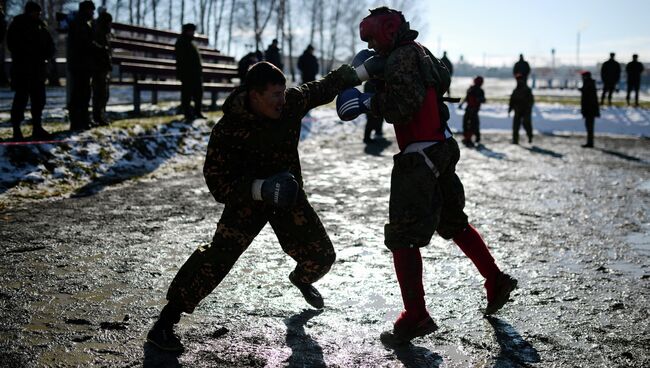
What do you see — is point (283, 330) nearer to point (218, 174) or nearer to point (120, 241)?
point (218, 174)

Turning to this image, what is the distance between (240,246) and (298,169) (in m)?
0.57

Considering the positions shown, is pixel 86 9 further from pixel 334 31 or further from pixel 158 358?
pixel 334 31

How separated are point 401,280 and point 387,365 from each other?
0.54 m

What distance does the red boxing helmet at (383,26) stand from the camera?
333 centimetres

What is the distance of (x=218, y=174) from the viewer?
10.4ft

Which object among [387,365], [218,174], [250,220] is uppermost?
[218,174]

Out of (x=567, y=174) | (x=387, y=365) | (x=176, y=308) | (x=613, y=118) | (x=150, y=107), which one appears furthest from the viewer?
(x=613, y=118)

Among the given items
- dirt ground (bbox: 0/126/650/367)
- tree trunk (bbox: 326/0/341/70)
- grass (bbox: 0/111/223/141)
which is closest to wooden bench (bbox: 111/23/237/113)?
grass (bbox: 0/111/223/141)

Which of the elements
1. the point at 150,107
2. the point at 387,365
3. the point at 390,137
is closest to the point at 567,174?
the point at 390,137

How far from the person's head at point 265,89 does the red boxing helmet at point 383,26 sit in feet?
1.98

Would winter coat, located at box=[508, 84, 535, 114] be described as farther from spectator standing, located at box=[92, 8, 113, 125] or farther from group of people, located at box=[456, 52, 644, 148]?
spectator standing, located at box=[92, 8, 113, 125]

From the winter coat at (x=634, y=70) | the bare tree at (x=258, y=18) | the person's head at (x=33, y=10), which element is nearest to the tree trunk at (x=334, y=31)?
the bare tree at (x=258, y=18)

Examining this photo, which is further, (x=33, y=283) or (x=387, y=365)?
(x=33, y=283)

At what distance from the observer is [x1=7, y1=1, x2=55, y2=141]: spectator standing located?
8.23 m
